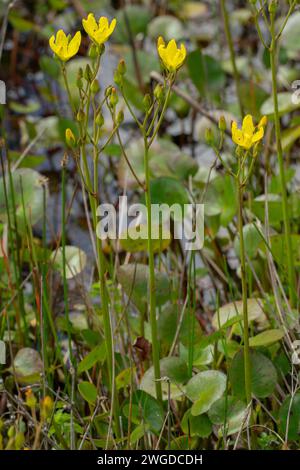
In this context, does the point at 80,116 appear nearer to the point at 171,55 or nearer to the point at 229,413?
the point at 171,55

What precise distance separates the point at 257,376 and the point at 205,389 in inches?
2.2

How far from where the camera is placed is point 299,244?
115cm

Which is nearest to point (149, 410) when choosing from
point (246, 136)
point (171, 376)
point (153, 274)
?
point (171, 376)

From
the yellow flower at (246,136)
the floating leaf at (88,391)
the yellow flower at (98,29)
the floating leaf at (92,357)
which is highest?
the yellow flower at (98,29)

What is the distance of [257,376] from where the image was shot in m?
0.92

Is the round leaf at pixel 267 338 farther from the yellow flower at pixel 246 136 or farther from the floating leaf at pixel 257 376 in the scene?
the yellow flower at pixel 246 136

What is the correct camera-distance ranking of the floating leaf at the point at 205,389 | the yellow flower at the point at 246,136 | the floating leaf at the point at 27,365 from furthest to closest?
the floating leaf at the point at 27,365, the floating leaf at the point at 205,389, the yellow flower at the point at 246,136

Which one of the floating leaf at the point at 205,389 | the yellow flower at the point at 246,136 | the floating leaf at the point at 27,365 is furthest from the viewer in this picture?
the floating leaf at the point at 27,365

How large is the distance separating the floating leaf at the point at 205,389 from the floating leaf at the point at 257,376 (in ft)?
0.06

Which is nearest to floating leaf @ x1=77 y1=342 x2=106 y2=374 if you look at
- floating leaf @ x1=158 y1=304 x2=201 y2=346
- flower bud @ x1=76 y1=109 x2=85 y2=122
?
floating leaf @ x1=158 y1=304 x2=201 y2=346

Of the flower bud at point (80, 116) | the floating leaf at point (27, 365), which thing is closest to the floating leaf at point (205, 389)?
the floating leaf at point (27, 365)

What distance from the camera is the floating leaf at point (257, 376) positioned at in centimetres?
91

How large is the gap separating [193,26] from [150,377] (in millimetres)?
1397
